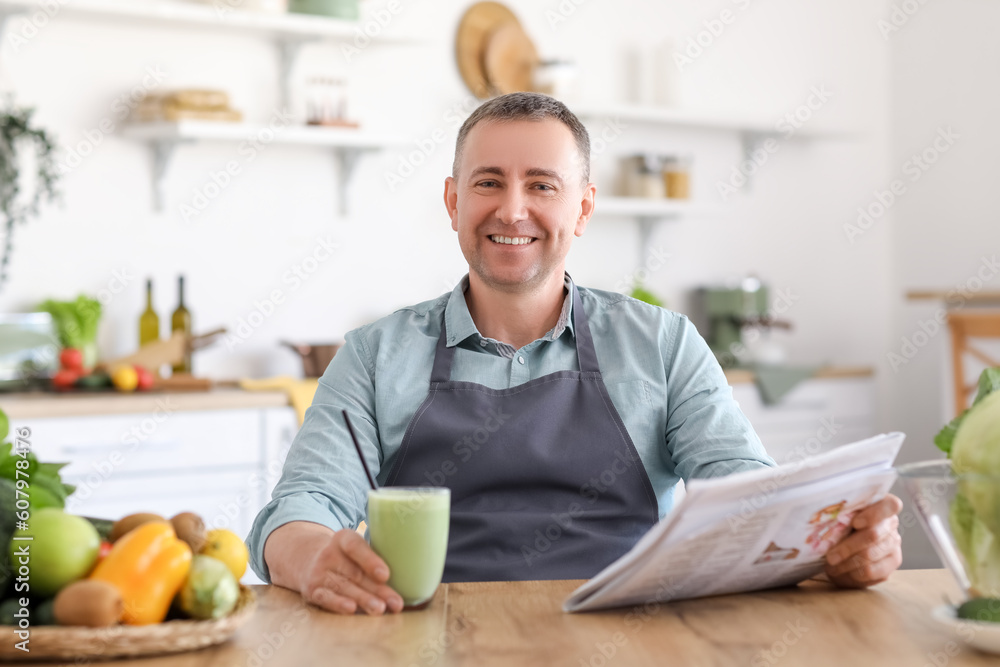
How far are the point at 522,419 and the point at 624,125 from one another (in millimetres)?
2877

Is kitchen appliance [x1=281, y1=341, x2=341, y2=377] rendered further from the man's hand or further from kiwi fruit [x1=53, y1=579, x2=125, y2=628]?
kiwi fruit [x1=53, y1=579, x2=125, y2=628]

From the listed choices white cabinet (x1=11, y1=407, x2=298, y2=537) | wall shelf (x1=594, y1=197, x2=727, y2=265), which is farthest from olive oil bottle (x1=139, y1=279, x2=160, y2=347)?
wall shelf (x1=594, y1=197, x2=727, y2=265)

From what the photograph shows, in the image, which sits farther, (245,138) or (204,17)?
(245,138)

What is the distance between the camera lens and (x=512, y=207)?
5.00ft

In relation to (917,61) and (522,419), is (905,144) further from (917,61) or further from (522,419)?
(522,419)

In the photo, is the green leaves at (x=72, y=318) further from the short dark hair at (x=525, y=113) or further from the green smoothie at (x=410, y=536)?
the green smoothie at (x=410, y=536)

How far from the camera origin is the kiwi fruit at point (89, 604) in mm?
810

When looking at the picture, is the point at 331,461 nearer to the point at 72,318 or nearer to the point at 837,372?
the point at 72,318

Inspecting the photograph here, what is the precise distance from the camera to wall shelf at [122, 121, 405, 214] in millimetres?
3135

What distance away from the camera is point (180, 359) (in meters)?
3.16

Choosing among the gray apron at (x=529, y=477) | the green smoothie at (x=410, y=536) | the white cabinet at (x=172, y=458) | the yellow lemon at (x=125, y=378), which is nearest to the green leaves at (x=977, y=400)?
the green smoothie at (x=410, y=536)

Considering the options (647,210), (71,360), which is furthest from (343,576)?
(647,210)

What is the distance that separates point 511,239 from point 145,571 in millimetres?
836

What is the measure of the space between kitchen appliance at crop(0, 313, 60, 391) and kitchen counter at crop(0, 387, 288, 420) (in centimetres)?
18
